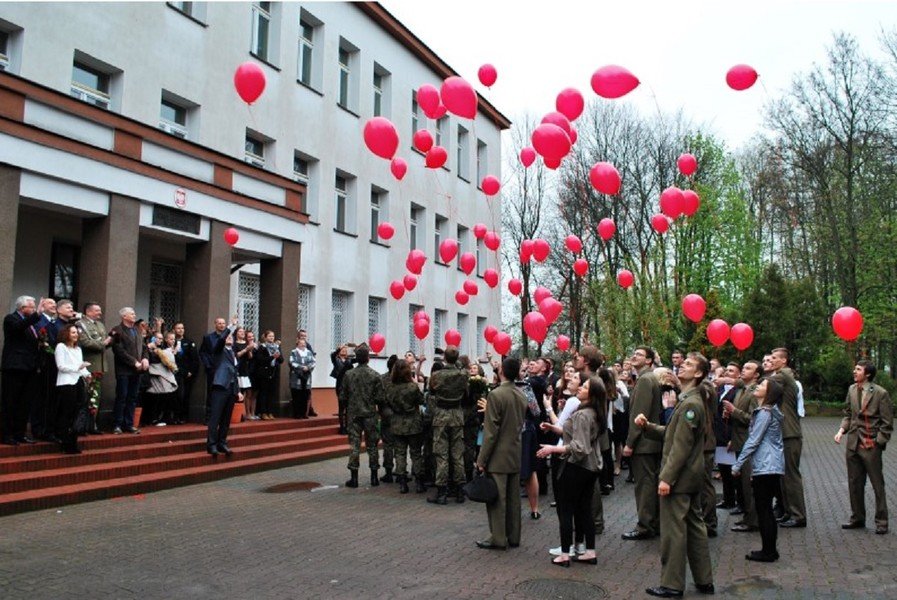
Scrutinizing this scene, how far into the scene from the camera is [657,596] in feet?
19.7

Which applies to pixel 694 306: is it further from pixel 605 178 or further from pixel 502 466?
pixel 502 466

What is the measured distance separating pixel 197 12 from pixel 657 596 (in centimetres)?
1675

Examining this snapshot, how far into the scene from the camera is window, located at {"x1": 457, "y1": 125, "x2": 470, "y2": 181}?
31.7m

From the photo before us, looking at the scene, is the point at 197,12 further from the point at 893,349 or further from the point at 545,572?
the point at 893,349

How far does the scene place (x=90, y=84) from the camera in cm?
1515

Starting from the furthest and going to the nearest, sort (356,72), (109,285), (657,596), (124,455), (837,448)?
1. (356,72)
2. (837,448)
3. (109,285)
4. (124,455)
5. (657,596)

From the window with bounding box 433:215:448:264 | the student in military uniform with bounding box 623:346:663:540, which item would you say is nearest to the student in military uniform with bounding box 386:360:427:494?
the student in military uniform with bounding box 623:346:663:540

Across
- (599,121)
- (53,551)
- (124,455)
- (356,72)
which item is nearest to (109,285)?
(124,455)

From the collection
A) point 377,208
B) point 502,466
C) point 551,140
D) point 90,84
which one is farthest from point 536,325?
point 377,208

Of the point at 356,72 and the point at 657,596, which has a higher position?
the point at 356,72

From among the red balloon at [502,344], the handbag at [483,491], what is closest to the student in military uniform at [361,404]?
the handbag at [483,491]

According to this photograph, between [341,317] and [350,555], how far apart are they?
1604 cm

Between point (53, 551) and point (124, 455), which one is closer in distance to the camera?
point (53, 551)

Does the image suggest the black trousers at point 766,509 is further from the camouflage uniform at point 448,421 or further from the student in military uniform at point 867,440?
the camouflage uniform at point 448,421
